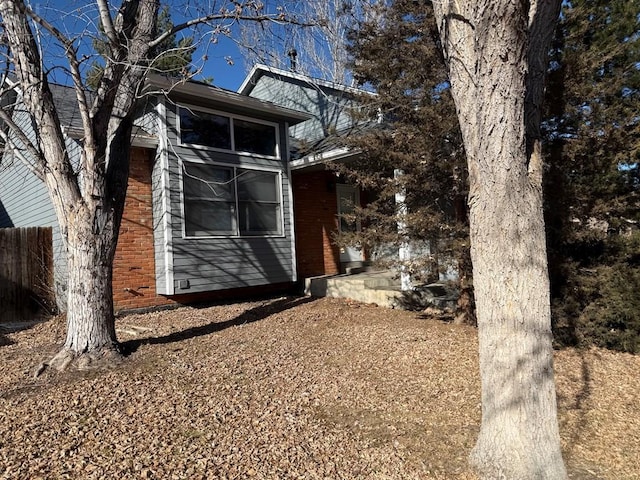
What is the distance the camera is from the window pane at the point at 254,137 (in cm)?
941

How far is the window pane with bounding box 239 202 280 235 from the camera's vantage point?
30.5 ft

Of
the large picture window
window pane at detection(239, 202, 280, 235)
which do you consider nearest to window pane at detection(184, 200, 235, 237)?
the large picture window

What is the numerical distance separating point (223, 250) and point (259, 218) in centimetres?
117

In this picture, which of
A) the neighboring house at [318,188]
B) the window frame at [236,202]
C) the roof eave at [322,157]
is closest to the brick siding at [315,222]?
the neighboring house at [318,188]

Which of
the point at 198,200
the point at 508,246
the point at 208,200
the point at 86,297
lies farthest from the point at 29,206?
the point at 508,246

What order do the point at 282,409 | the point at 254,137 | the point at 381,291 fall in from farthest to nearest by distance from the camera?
the point at 254,137
the point at 381,291
the point at 282,409

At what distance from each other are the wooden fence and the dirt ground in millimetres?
2136

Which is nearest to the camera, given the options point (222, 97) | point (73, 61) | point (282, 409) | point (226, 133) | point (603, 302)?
point (282, 409)

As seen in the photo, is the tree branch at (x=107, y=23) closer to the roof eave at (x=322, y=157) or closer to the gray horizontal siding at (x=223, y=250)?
the gray horizontal siding at (x=223, y=250)

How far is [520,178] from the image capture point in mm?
2836

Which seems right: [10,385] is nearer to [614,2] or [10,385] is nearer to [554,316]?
[554,316]

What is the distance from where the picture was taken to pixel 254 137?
9727 millimetres

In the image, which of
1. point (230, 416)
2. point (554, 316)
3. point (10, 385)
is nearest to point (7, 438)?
point (10, 385)

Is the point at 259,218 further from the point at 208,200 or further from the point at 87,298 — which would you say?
the point at 87,298
